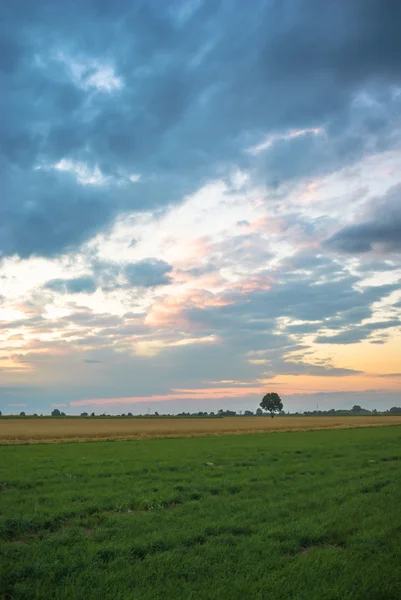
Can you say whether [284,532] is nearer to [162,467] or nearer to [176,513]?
[176,513]

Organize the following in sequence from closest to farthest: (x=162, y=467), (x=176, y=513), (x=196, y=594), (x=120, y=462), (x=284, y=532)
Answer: (x=196, y=594) < (x=284, y=532) < (x=176, y=513) < (x=162, y=467) < (x=120, y=462)

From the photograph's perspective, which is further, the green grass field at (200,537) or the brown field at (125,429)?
the brown field at (125,429)

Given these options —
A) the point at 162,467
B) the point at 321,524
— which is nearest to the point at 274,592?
the point at 321,524

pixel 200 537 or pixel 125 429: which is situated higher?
Answer: pixel 200 537

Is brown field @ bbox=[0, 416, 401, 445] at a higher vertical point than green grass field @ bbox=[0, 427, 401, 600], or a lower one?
lower

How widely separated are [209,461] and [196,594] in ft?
64.7

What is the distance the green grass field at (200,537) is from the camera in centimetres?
763

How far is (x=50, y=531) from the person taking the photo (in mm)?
11297

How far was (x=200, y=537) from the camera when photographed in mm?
10422

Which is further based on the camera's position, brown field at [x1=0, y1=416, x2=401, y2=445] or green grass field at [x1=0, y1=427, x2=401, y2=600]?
brown field at [x1=0, y1=416, x2=401, y2=445]

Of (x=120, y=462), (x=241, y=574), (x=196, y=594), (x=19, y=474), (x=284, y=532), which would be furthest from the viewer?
(x=120, y=462)

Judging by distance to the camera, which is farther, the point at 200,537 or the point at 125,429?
the point at 125,429

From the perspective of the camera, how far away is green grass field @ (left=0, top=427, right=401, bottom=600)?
301 inches

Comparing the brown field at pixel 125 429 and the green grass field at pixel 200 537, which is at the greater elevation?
the green grass field at pixel 200 537
